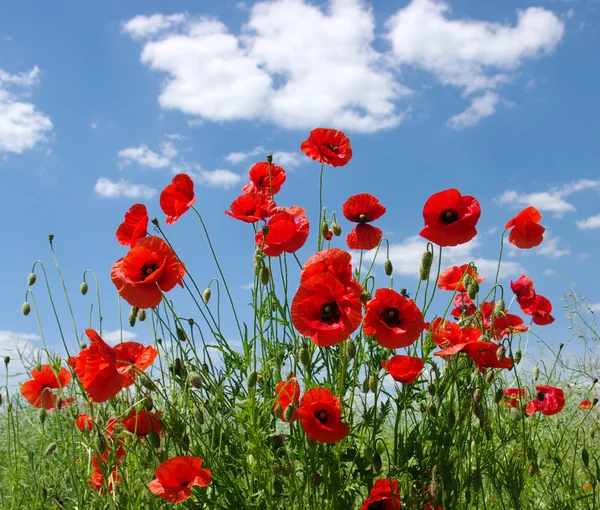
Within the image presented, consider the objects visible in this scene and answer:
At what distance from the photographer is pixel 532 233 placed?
2.43m

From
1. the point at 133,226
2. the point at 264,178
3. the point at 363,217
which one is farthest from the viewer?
the point at 264,178

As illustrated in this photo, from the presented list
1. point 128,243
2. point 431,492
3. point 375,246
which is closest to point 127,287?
point 128,243

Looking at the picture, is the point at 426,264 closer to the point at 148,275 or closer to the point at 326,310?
the point at 326,310

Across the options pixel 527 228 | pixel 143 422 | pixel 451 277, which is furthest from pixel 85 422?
pixel 527 228

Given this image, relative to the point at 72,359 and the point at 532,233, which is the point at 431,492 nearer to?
the point at 532,233

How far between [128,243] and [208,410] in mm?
617

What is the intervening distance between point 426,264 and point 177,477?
1.00 meters

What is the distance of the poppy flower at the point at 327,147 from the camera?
7.94 ft

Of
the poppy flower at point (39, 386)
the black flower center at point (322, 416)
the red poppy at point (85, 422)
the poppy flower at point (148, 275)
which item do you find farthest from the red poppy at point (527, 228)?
the poppy flower at point (39, 386)

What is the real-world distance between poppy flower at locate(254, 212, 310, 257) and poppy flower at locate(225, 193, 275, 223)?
0.34 ft

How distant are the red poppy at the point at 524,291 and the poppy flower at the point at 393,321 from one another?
1079 mm

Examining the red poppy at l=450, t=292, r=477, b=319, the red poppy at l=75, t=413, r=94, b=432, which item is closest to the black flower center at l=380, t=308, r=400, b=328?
the red poppy at l=450, t=292, r=477, b=319

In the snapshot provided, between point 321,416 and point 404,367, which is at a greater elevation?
point 404,367

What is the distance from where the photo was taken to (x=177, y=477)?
1.78m
